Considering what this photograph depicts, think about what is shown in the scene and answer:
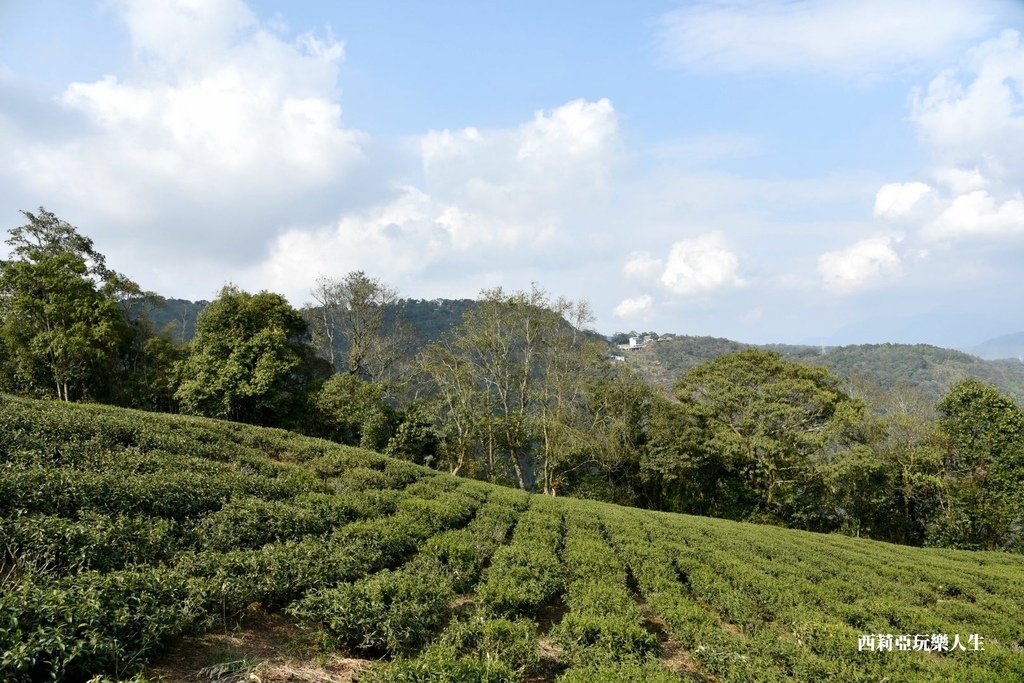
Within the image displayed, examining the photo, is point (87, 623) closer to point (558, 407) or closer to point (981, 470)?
point (558, 407)

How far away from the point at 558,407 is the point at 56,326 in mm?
29474

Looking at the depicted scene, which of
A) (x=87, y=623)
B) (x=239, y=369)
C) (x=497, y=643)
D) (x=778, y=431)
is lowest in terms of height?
(x=497, y=643)

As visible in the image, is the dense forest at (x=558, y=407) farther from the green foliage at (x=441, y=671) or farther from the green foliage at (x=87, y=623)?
the green foliage at (x=441, y=671)

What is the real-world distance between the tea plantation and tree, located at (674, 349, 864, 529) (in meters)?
16.2

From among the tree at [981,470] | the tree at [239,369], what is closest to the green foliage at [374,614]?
the tree at [239,369]

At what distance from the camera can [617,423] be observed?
34.8 metres

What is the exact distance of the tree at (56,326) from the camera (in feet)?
83.0

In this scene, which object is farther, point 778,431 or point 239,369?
point 778,431

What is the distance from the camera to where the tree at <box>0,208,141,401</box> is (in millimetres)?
25312

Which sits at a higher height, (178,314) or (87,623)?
(178,314)

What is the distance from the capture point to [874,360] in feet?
422

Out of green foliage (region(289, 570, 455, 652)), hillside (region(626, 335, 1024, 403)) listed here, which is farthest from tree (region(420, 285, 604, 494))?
hillside (region(626, 335, 1024, 403))

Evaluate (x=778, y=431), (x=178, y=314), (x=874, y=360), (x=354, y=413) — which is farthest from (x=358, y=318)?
(x=874, y=360)

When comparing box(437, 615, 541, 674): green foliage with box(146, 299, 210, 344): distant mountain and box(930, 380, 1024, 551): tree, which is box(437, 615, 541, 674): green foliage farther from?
box(146, 299, 210, 344): distant mountain
